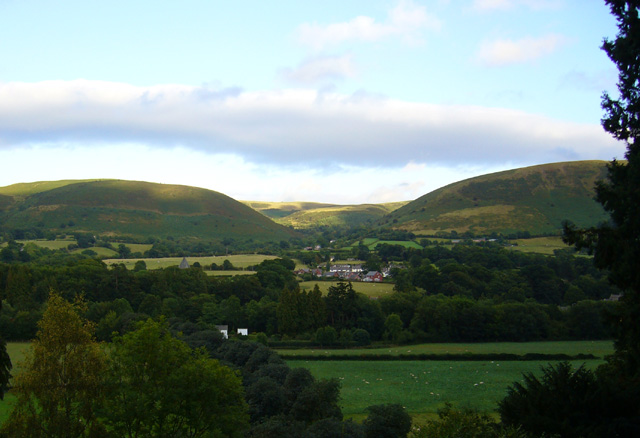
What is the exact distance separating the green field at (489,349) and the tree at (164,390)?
3580 cm

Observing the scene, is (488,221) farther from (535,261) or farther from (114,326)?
(114,326)

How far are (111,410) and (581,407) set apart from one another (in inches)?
595

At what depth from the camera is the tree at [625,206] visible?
15.0 meters

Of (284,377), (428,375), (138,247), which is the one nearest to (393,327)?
(428,375)

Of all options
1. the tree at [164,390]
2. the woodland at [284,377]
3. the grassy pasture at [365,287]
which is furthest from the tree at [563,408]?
the grassy pasture at [365,287]

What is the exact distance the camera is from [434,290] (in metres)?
94.7

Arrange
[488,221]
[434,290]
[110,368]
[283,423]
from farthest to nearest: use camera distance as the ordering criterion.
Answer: [488,221] < [434,290] < [283,423] < [110,368]

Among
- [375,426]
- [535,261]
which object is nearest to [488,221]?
[535,261]

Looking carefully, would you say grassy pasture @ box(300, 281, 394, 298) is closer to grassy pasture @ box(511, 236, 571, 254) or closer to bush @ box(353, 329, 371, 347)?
bush @ box(353, 329, 371, 347)

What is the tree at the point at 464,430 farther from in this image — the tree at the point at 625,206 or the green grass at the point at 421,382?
the green grass at the point at 421,382

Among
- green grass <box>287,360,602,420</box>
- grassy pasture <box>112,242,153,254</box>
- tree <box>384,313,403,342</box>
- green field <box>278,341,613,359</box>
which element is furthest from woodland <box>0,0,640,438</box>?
grassy pasture <box>112,242,153,254</box>

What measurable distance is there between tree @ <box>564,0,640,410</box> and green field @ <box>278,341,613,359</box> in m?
42.8

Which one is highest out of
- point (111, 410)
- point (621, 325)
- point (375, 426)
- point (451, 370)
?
point (621, 325)

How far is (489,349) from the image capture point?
59.4 metres
